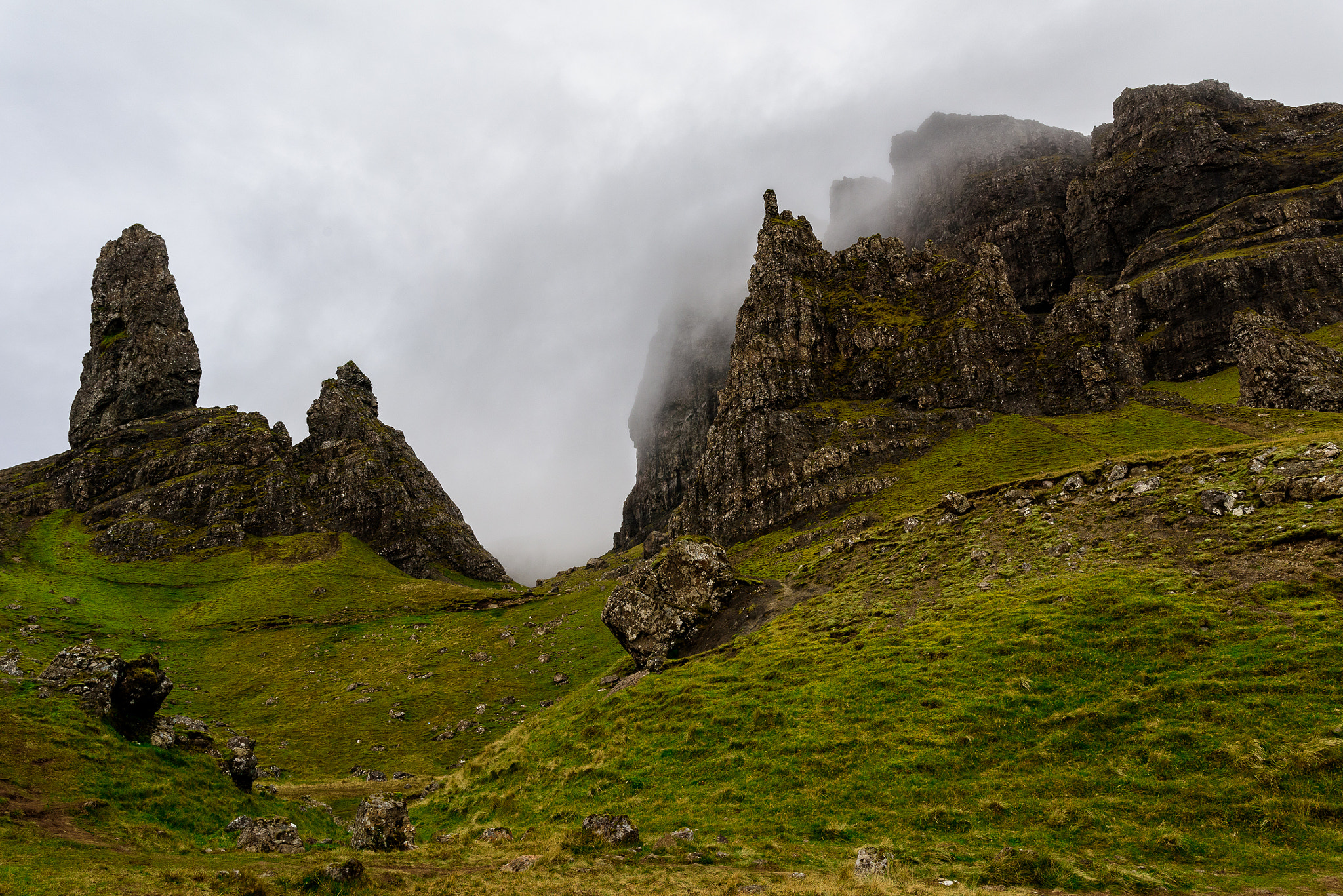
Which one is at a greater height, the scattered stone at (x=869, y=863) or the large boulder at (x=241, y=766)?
the large boulder at (x=241, y=766)

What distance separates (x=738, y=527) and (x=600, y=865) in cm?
9575

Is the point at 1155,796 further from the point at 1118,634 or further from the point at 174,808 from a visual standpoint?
the point at 174,808

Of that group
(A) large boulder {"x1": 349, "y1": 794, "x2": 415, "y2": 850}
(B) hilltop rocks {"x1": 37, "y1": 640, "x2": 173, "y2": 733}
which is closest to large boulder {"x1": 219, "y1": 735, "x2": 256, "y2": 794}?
(B) hilltop rocks {"x1": 37, "y1": 640, "x2": 173, "y2": 733}

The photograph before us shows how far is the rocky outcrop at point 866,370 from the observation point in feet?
377

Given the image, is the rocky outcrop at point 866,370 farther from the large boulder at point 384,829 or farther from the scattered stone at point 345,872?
the scattered stone at point 345,872

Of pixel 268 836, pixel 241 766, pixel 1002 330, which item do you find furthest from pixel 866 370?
pixel 268 836

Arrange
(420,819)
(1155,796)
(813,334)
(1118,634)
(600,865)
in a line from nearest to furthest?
1. (1155,796)
2. (600,865)
3. (1118,634)
4. (420,819)
5. (813,334)

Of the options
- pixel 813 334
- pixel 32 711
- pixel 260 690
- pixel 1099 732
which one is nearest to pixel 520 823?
pixel 32 711

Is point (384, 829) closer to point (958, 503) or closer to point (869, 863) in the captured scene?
point (869, 863)

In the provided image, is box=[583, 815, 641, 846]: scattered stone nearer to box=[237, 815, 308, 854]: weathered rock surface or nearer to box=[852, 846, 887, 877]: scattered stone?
box=[852, 846, 887, 877]: scattered stone

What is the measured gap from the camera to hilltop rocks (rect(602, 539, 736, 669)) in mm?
50469

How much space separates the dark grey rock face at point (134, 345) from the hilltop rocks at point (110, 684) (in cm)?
18274

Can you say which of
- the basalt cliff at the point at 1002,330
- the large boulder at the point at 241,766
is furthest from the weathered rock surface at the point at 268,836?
the basalt cliff at the point at 1002,330

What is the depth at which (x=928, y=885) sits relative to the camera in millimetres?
17266
